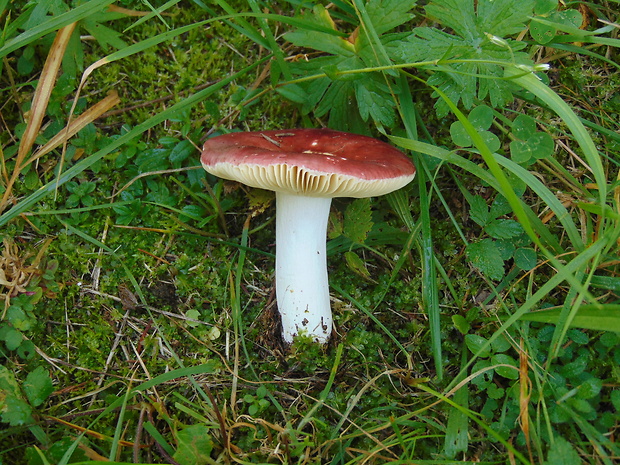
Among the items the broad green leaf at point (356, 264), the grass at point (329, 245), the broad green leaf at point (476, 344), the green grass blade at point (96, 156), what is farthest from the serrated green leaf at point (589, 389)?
the green grass blade at point (96, 156)

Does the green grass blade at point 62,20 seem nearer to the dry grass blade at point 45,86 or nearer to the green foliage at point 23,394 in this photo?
the dry grass blade at point 45,86

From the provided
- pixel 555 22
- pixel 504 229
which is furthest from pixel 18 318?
pixel 555 22

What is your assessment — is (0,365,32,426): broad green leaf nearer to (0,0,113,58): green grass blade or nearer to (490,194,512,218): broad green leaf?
(0,0,113,58): green grass blade

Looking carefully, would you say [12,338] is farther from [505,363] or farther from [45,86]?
[505,363]

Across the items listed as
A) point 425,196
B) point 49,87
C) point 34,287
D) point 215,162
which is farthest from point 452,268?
point 49,87

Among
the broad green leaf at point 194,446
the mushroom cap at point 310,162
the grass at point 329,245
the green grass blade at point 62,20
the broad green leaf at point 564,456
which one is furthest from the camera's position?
the green grass blade at point 62,20

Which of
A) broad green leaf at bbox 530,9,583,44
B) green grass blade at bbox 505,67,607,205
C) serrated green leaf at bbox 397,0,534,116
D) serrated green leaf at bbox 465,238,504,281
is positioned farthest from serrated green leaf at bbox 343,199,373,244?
broad green leaf at bbox 530,9,583,44

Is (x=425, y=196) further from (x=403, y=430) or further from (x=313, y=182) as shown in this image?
(x=403, y=430)

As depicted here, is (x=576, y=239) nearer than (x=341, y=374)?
Yes
